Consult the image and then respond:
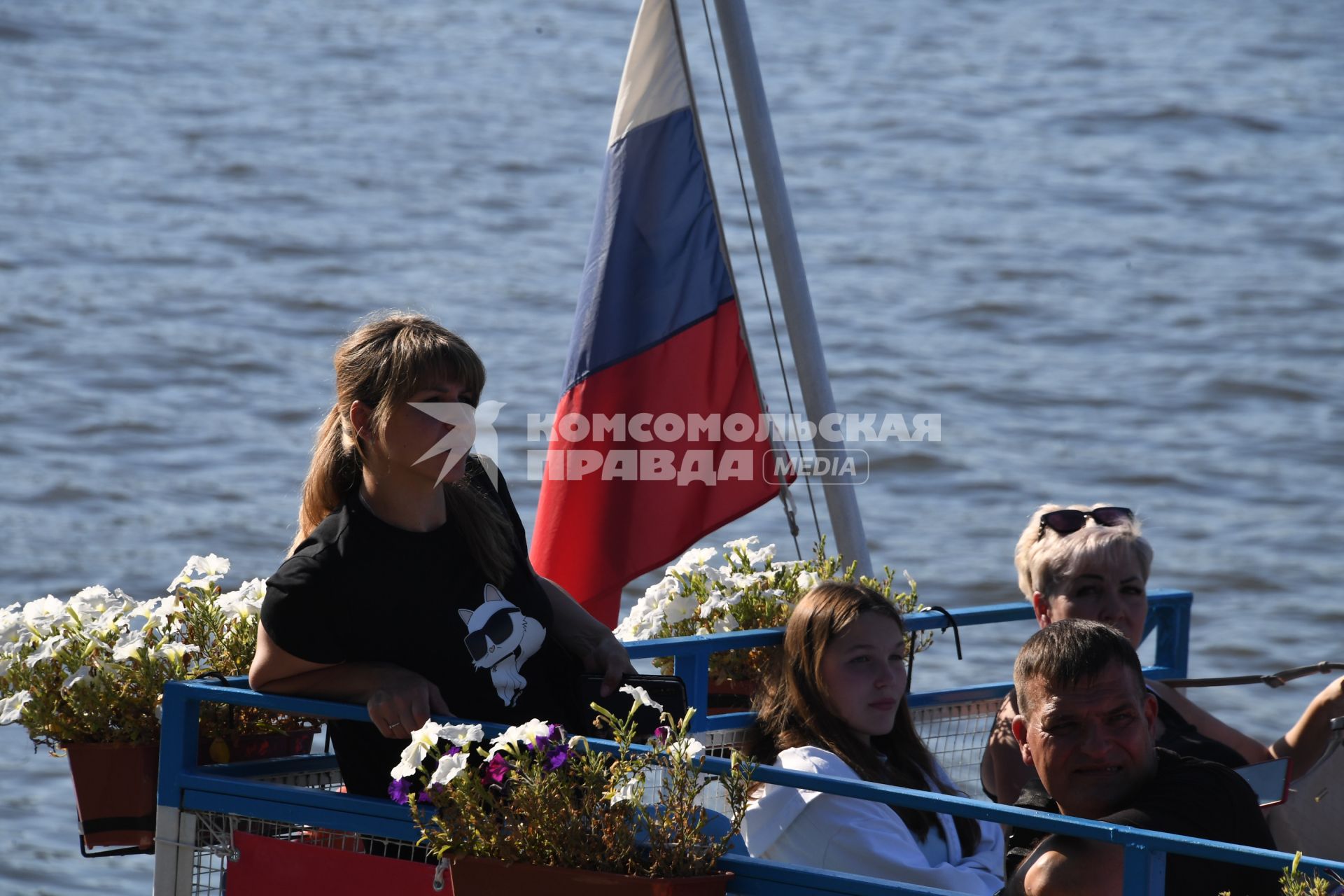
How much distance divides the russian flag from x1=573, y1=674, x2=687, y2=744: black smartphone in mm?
1552

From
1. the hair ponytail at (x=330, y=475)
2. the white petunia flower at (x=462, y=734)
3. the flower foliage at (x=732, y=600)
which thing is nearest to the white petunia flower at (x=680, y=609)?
the flower foliage at (x=732, y=600)

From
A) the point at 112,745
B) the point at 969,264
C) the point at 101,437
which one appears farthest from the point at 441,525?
the point at 969,264

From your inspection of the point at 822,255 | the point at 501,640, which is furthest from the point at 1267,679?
the point at 822,255

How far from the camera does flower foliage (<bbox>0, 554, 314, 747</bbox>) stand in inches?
122

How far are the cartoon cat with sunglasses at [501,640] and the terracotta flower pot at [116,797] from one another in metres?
0.63

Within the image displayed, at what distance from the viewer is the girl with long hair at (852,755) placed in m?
3.10

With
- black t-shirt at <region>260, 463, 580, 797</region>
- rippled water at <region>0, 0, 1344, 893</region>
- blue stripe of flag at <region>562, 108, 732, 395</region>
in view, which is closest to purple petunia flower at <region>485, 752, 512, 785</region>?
black t-shirt at <region>260, 463, 580, 797</region>

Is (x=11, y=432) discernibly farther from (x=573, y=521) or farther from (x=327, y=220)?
(x=573, y=521)

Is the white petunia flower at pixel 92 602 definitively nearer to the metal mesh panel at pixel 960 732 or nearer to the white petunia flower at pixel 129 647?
the white petunia flower at pixel 129 647

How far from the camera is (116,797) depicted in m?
3.11

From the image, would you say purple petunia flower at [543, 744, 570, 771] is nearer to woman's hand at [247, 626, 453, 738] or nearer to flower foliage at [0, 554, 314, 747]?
woman's hand at [247, 626, 453, 738]

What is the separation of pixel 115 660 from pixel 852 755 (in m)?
1.31

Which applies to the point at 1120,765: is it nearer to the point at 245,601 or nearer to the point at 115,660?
the point at 245,601

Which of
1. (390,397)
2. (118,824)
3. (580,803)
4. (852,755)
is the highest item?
(390,397)
